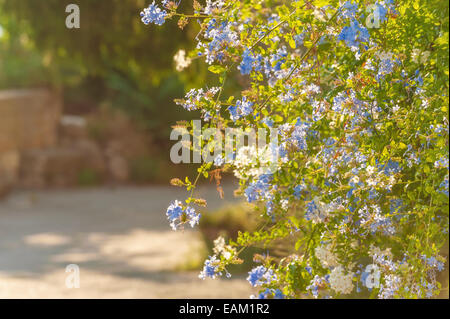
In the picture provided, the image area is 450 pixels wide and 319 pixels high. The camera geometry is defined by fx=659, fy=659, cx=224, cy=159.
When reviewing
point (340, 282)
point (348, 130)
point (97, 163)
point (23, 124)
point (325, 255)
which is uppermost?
point (23, 124)

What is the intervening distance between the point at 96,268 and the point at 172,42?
11.3 ft

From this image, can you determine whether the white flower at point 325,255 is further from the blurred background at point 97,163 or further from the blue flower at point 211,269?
the blurred background at point 97,163

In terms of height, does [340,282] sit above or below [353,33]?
below

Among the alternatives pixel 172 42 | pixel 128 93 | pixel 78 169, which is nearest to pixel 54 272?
pixel 172 42

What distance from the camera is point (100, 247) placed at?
8.09 m

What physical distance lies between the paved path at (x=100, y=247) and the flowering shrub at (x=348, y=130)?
3205 mm

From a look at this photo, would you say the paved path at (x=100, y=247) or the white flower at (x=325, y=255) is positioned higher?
the paved path at (x=100, y=247)

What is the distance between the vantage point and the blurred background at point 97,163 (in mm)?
6746

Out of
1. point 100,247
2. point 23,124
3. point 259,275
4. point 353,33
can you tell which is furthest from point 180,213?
point 23,124

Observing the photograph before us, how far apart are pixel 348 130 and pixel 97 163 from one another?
453 inches

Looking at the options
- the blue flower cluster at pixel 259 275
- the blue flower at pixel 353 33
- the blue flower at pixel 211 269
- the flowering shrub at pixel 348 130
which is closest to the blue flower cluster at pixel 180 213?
the flowering shrub at pixel 348 130

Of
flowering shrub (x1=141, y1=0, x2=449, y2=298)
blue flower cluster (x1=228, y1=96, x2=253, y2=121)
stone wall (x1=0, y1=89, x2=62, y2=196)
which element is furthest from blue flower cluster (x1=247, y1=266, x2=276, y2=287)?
stone wall (x1=0, y1=89, x2=62, y2=196)

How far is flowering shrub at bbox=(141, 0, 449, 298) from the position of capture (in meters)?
2.34

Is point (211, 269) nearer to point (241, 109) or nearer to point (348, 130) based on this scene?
point (241, 109)
